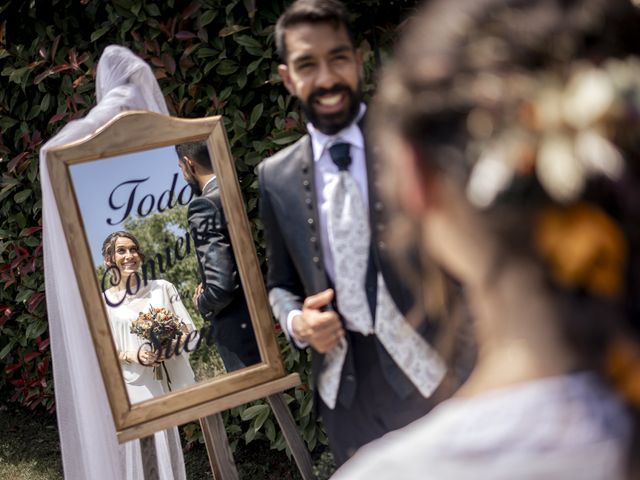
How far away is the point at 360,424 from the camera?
2.08 metres

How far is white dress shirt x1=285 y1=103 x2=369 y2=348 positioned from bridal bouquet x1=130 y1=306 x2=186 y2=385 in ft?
2.58

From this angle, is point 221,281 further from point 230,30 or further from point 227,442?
point 230,30

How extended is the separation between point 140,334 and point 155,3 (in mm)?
1643

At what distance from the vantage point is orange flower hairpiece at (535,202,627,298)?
0.78 meters

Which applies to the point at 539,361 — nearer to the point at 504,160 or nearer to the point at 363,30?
the point at 504,160

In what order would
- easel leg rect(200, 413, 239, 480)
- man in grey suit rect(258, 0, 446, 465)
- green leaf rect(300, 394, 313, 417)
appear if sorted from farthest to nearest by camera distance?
1. green leaf rect(300, 394, 313, 417)
2. easel leg rect(200, 413, 239, 480)
3. man in grey suit rect(258, 0, 446, 465)

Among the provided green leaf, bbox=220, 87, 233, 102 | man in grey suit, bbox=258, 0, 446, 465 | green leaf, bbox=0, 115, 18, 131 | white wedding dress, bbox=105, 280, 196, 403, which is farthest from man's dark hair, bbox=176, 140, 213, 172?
green leaf, bbox=0, 115, 18, 131

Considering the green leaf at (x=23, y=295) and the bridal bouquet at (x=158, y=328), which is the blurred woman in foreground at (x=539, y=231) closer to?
the bridal bouquet at (x=158, y=328)

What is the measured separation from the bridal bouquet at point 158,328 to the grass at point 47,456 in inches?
42.2

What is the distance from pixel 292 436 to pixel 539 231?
6.83 feet

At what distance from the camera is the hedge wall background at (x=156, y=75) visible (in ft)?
10.8

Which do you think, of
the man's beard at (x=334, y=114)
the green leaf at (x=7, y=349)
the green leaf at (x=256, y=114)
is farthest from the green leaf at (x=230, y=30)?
the green leaf at (x=7, y=349)

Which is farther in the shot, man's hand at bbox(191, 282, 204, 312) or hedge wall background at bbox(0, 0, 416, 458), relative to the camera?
hedge wall background at bbox(0, 0, 416, 458)

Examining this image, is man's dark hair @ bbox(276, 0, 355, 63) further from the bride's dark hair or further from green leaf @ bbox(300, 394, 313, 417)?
green leaf @ bbox(300, 394, 313, 417)
